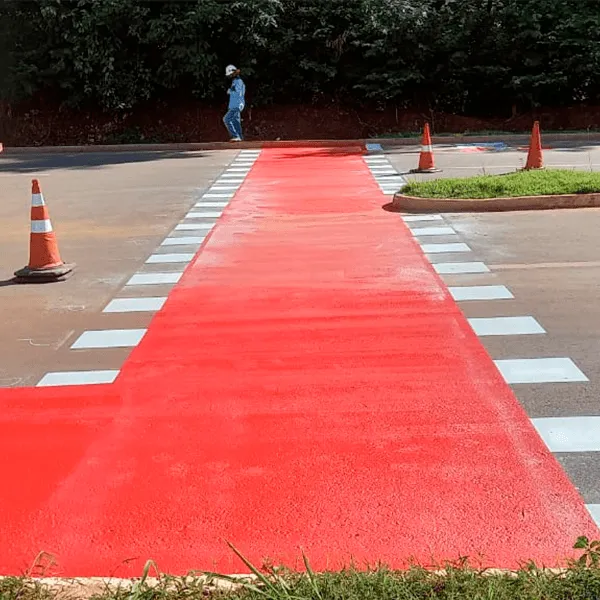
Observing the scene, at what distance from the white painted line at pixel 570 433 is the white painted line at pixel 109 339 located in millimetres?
3262

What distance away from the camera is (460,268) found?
8.34 meters

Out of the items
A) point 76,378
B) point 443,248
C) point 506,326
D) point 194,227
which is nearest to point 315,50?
point 194,227

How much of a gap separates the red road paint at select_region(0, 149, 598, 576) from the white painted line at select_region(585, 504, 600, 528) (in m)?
0.04

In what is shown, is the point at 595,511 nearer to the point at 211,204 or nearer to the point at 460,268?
the point at 460,268

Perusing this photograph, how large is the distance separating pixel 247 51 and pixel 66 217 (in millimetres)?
16229

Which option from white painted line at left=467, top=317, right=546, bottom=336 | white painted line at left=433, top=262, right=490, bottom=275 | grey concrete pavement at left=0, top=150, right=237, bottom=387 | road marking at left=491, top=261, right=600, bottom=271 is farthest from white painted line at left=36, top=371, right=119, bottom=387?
road marking at left=491, top=261, right=600, bottom=271

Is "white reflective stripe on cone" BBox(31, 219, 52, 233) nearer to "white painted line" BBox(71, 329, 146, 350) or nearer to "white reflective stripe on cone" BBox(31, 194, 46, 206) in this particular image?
"white reflective stripe on cone" BBox(31, 194, 46, 206)

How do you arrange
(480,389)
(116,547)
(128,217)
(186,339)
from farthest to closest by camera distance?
(128,217) → (186,339) → (480,389) → (116,547)

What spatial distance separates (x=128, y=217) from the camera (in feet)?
40.2

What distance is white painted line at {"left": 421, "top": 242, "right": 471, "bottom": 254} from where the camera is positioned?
30.0 ft

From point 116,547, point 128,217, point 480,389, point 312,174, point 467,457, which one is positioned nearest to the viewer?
point 116,547

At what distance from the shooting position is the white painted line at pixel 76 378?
557 cm

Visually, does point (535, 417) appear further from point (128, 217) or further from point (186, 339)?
point (128, 217)

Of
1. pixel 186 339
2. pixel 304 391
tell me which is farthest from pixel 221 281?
pixel 304 391
